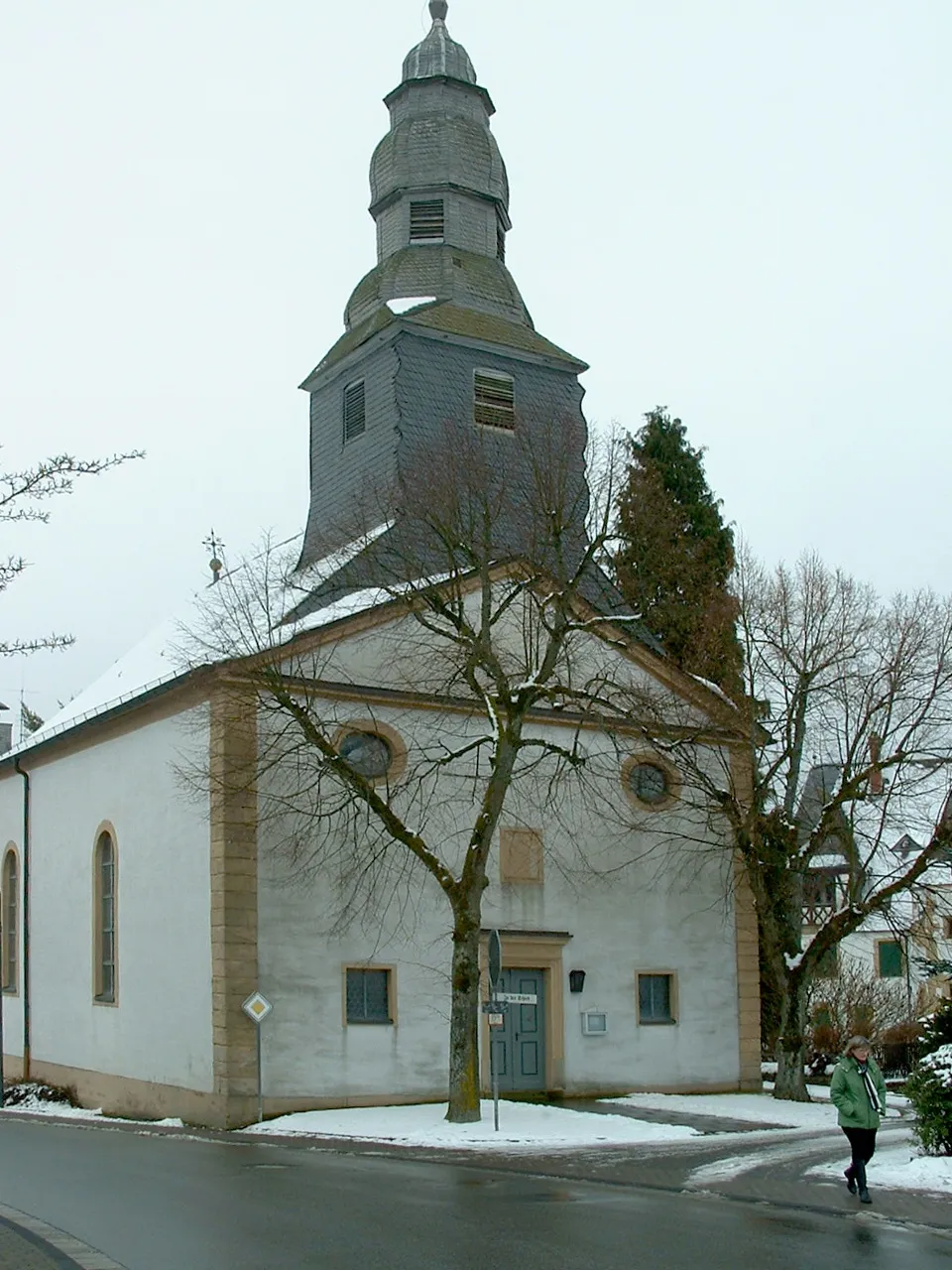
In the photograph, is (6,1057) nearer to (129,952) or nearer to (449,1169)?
(129,952)

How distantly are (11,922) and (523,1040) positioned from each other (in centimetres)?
1230

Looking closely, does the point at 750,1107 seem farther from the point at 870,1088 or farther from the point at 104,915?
the point at 104,915

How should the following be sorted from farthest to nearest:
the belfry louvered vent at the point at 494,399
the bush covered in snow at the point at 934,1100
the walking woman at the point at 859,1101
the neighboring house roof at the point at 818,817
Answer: the belfry louvered vent at the point at 494,399
the neighboring house roof at the point at 818,817
the bush covered in snow at the point at 934,1100
the walking woman at the point at 859,1101

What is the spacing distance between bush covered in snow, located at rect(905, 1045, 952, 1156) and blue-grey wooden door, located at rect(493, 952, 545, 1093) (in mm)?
9645

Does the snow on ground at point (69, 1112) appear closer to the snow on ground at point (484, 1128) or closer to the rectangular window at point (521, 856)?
the snow on ground at point (484, 1128)

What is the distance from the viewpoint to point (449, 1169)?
1470cm

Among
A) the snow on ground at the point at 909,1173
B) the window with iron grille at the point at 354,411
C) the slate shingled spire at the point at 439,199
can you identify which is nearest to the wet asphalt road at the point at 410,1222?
the snow on ground at the point at 909,1173

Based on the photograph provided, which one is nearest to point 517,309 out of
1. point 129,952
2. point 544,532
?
point 544,532

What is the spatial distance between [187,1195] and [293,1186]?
0.96 m

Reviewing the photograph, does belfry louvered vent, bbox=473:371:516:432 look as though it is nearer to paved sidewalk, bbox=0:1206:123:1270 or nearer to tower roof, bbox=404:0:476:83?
tower roof, bbox=404:0:476:83

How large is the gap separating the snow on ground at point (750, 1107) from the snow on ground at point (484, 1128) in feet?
6.16

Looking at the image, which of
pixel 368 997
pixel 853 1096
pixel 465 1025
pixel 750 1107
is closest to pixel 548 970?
pixel 368 997

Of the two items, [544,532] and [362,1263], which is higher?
[544,532]

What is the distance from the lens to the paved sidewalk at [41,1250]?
890 cm
